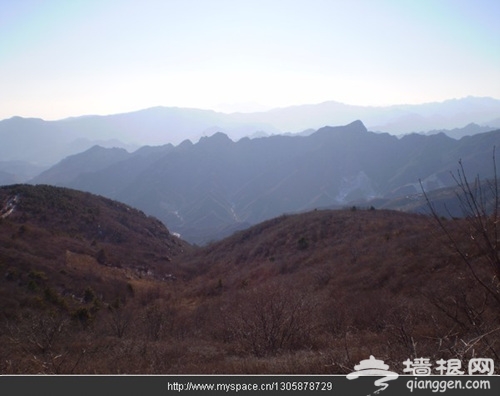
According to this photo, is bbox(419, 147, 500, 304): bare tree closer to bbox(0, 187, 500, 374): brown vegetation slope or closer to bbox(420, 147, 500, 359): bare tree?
bbox(420, 147, 500, 359): bare tree

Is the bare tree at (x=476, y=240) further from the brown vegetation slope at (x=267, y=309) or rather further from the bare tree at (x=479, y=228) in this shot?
the brown vegetation slope at (x=267, y=309)

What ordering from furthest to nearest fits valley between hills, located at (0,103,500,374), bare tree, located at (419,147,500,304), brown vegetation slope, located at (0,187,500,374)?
brown vegetation slope, located at (0,187,500,374) → valley between hills, located at (0,103,500,374) → bare tree, located at (419,147,500,304)

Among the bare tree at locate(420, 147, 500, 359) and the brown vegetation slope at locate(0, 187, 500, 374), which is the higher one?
the bare tree at locate(420, 147, 500, 359)

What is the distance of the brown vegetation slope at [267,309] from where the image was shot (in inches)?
270

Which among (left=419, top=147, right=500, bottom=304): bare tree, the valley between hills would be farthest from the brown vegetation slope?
(left=419, top=147, right=500, bottom=304): bare tree

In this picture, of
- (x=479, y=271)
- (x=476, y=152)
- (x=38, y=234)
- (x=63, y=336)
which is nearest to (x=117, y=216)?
(x=38, y=234)

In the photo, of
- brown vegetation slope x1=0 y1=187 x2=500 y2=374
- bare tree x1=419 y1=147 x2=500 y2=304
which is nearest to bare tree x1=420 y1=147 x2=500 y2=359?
bare tree x1=419 y1=147 x2=500 y2=304

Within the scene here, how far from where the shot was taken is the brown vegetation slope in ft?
22.5

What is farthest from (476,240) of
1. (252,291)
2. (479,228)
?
(252,291)

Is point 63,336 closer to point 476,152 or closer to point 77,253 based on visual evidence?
point 77,253

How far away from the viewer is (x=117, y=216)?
60625mm

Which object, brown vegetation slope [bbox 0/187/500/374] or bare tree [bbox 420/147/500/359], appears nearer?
bare tree [bbox 420/147/500/359]

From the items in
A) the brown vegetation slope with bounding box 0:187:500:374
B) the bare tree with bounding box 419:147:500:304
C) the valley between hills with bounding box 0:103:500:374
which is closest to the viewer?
the bare tree with bounding box 419:147:500:304
